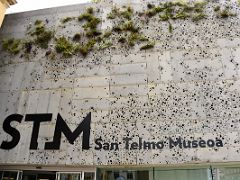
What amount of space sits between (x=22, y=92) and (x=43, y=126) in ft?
5.59

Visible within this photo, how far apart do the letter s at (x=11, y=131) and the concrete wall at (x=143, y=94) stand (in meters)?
0.18

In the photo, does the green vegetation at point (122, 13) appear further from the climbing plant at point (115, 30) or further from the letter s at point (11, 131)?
the letter s at point (11, 131)

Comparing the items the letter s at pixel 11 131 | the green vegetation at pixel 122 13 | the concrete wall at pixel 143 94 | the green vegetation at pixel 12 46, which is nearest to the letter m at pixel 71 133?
the concrete wall at pixel 143 94

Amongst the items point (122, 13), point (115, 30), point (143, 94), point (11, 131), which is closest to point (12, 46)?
point (11, 131)

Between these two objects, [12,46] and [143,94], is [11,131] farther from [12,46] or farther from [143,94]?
[143,94]

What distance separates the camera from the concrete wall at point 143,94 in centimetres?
949

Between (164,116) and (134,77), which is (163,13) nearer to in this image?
(134,77)

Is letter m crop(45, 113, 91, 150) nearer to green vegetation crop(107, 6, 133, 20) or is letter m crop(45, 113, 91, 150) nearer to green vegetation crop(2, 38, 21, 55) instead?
green vegetation crop(2, 38, 21, 55)

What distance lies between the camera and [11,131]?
35.0 feet

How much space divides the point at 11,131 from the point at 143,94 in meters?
4.90

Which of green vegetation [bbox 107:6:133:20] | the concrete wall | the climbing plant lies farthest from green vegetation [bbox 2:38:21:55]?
green vegetation [bbox 107:6:133:20]

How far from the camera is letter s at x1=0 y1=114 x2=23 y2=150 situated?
10445 millimetres

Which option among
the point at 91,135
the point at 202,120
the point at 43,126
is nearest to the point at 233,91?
the point at 202,120

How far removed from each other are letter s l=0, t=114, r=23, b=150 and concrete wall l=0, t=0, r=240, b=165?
177mm
